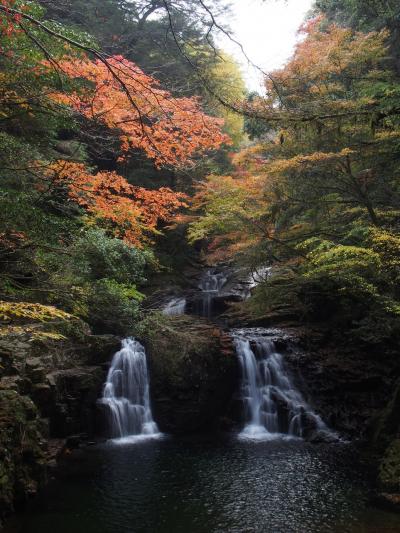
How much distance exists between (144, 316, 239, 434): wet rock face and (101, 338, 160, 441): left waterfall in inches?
9.6

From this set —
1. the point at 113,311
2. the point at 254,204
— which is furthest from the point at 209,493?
the point at 254,204

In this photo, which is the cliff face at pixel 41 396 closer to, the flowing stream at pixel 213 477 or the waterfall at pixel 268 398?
the flowing stream at pixel 213 477

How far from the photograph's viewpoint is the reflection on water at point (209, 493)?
240 inches

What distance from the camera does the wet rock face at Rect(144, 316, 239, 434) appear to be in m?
11.3

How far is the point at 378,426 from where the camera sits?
9797 mm

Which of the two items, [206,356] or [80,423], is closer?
[80,423]

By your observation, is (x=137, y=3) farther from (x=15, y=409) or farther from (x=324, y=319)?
(x=15, y=409)

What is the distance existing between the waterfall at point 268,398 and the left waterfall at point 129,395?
2.67 metres

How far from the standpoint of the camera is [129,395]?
37.0 ft

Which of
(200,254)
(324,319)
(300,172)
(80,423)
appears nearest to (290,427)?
(324,319)

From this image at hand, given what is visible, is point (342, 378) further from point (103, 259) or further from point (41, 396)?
point (41, 396)

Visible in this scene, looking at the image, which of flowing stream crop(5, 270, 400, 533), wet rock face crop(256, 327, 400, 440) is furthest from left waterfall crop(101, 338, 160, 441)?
wet rock face crop(256, 327, 400, 440)

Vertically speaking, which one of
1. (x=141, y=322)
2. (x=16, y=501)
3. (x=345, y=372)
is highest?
(x=141, y=322)

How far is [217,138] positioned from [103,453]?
24.6 ft
